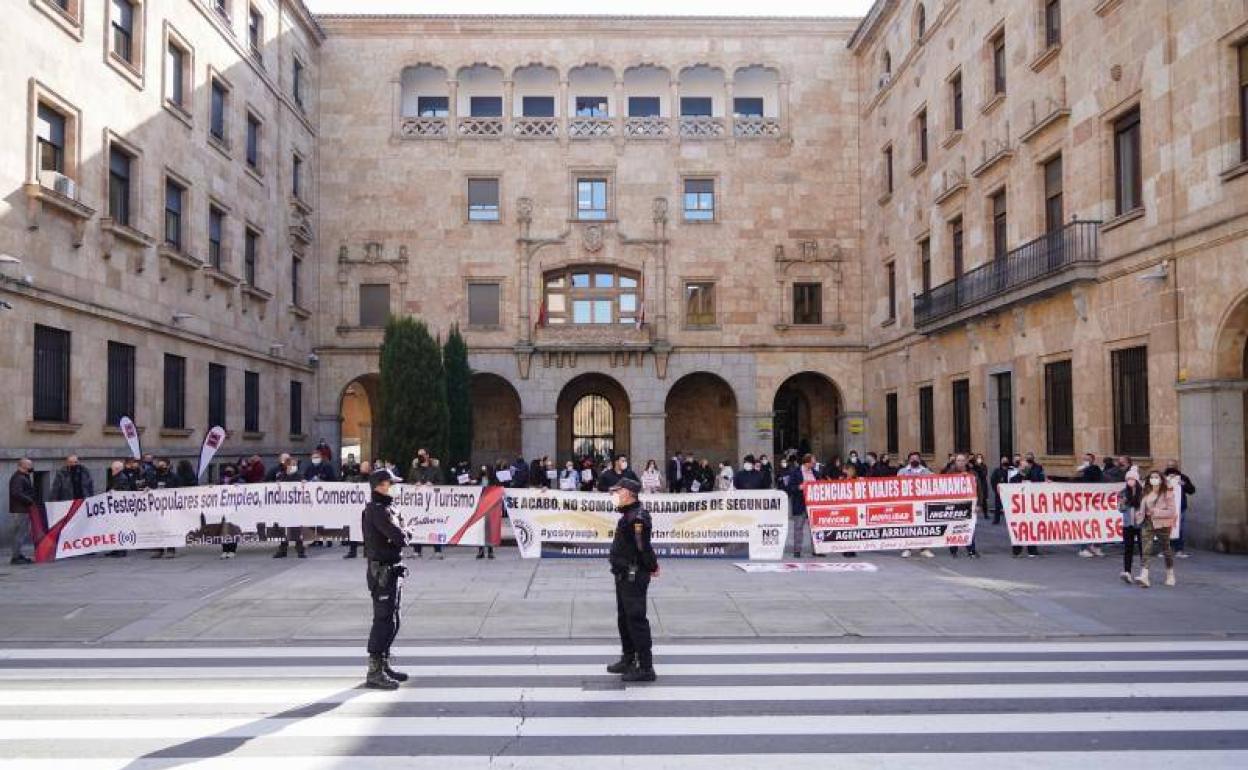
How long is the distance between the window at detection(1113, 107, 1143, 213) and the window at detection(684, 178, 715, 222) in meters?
17.0

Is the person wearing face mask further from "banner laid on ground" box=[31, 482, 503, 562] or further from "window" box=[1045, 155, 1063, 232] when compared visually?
"window" box=[1045, 155, 1063, 232]

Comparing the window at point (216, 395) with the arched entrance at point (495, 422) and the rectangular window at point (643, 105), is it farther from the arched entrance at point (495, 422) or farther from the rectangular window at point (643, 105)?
the rectangular window at point (643, 105)

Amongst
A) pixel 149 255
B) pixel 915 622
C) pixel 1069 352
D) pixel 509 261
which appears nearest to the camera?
pixel 915 622

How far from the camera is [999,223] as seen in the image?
25844 millimetres

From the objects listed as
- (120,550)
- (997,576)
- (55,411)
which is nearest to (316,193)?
(55,411)

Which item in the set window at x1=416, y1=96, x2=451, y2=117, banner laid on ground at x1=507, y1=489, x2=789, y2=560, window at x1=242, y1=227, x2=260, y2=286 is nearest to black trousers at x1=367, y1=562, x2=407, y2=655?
banner laid on ground at x1=507, y1=489, x2=789, y2=560

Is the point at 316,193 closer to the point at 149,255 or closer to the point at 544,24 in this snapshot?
the point at 544,24

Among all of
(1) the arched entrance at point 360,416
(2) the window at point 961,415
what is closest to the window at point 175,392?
(1) the arched entrance at point 360,416

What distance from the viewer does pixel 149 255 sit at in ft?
77.4

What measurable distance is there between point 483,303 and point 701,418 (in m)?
9.38

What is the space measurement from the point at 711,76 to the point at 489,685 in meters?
32.0

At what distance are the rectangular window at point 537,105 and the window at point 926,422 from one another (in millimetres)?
16635

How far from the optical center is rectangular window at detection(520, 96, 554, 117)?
3709cm

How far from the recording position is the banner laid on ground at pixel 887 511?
1748 centimetres
